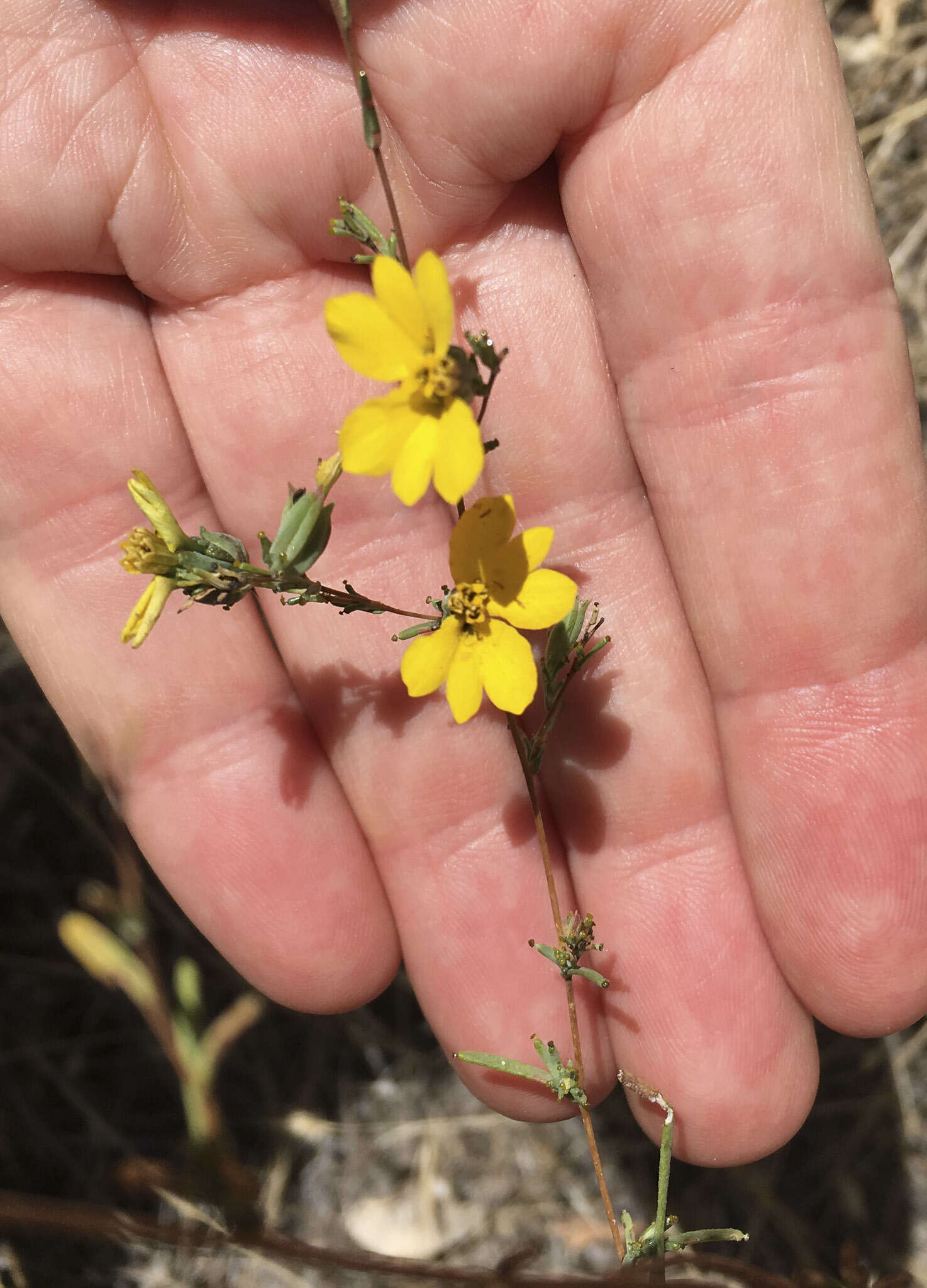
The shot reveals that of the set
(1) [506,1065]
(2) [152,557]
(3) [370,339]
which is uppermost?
(3) [370,339]

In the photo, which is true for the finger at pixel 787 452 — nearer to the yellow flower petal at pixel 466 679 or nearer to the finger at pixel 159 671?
the yellow flower petal at pixel 466 679

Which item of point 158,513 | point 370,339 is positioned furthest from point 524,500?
point 158,513

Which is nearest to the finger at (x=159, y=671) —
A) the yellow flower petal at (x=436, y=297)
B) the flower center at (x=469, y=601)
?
the flower center at (x=469, y=601)

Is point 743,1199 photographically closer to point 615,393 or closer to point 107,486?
point 615,393

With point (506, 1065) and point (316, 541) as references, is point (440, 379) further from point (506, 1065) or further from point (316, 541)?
point (506, 1065)

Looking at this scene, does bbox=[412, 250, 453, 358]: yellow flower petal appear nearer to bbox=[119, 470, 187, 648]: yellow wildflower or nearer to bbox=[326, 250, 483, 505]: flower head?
bbox=[326, 250, 483, 505]: flower head

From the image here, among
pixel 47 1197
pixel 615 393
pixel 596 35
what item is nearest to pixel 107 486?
pixel 615 393
